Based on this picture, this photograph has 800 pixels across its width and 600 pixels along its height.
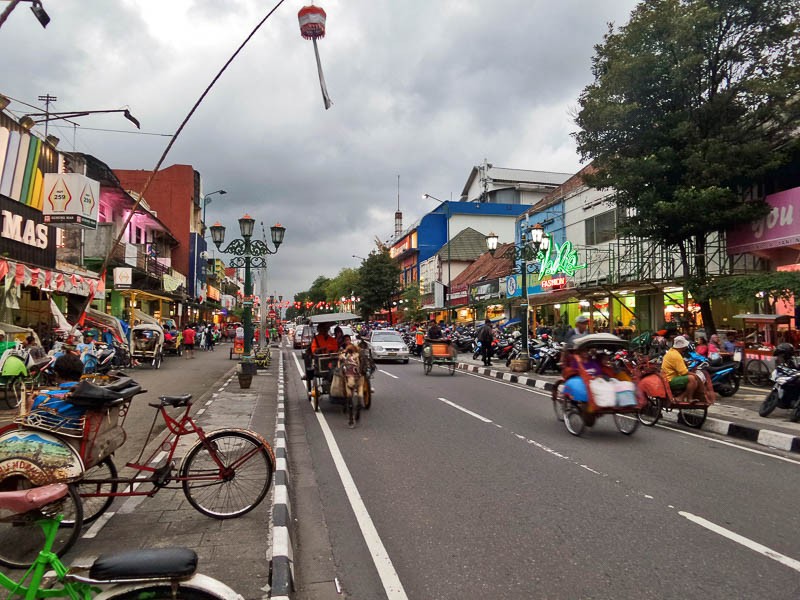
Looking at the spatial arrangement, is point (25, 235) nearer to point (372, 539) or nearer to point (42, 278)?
point (42, 278)

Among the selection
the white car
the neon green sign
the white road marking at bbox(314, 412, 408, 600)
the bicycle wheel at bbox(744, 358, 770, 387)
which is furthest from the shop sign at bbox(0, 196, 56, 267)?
the bicycle wheel at bbox(744, 358, 770, 387)

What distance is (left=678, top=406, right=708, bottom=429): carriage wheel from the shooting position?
989 cm

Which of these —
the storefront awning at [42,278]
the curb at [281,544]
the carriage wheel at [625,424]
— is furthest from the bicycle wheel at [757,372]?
the storefront awning at [42,278]

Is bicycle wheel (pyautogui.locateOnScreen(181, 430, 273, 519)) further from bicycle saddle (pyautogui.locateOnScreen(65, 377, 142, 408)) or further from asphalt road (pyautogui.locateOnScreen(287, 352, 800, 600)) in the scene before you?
bicycle saddle (pyautogui.locateOnScreen(65, 377, 142, 408))

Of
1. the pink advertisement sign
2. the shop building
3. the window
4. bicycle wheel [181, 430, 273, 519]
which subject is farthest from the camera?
the window

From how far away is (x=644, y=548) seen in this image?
4441 millimetres

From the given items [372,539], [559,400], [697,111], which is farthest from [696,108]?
[372,539]

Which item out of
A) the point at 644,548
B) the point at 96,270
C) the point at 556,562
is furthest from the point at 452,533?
the point at 96,270

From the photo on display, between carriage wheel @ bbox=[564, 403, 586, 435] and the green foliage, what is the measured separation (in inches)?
354

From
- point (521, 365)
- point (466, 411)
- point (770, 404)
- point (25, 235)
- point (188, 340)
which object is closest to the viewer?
point (770, 404)

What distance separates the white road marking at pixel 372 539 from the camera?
387 cm

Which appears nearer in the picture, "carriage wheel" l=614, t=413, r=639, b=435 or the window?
"carriage wheel" l=614, t=413, r=639, b=435

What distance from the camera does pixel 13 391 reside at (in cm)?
1201

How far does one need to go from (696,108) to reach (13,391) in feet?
61.9
